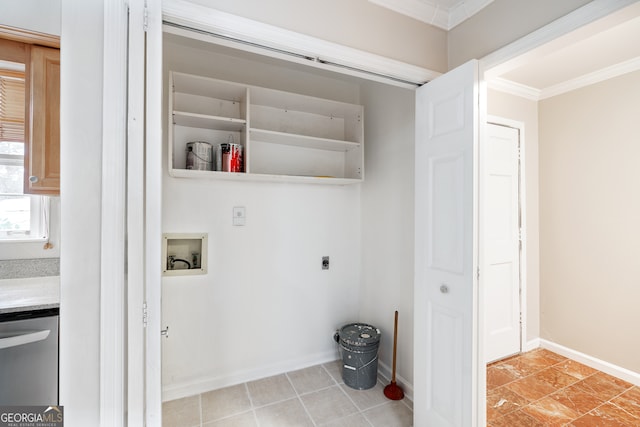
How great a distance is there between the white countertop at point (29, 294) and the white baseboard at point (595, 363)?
3.86 metres

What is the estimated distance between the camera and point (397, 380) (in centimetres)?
224

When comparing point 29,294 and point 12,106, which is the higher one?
point 12,106

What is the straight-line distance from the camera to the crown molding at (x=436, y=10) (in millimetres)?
1570

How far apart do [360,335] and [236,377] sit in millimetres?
1022

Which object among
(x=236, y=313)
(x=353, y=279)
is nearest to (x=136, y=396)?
(x=236, y=313)

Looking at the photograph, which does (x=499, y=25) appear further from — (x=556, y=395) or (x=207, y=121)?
(x=556, y=395)

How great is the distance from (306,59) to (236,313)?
1.86 metres

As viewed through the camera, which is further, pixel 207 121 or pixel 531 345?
pixel 531 345

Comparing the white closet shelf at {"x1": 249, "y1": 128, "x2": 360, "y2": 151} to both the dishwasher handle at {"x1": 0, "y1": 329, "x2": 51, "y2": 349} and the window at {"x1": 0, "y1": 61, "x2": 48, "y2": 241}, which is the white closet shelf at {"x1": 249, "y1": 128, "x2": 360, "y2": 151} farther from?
the dishwasher handle at {"x1": 0, "y1": 329, "x2": 51, "y2": 349}

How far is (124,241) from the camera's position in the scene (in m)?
1.00

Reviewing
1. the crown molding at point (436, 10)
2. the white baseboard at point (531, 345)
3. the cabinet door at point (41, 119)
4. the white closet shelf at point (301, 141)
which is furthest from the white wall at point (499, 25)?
the white baseboard at point (531, 345)

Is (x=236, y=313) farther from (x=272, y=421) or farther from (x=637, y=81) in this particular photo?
(x=637, y=81)

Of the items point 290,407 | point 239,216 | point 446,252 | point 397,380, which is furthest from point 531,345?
point 239,216

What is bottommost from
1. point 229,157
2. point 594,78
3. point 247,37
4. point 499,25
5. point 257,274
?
Answer: point 257,274
